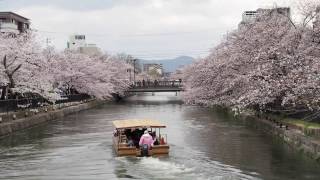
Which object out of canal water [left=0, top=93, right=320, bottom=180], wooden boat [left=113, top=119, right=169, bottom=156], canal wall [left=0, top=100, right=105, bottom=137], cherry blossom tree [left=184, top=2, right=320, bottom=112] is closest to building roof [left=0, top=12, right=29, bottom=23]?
canal wall [left=0, top=100, right=105, bottom=137]

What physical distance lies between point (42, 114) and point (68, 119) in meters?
4.86

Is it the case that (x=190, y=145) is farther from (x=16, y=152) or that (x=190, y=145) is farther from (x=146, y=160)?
(x=16, y=152)

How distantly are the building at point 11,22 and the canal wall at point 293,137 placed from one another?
170 ft

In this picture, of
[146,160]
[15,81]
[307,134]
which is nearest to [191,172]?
[146,160]

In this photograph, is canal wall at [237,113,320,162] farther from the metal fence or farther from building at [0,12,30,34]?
building at [0,12,30,34]

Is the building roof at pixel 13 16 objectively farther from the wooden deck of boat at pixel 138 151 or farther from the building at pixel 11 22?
the wooden deck of boat at pixel 138 151

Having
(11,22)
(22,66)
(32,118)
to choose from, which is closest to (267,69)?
(32,118)

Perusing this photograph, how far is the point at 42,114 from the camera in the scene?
51.9 meters

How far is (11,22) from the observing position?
97.3m

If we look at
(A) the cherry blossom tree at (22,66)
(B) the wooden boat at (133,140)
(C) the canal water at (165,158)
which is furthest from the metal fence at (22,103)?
(B) the wooden boat at (133,140)

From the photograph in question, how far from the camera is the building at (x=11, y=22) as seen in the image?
292 feet

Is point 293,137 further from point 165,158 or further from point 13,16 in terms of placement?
point 13,16

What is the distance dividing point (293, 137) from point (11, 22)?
75.8 meters

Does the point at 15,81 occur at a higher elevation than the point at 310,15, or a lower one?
lower
